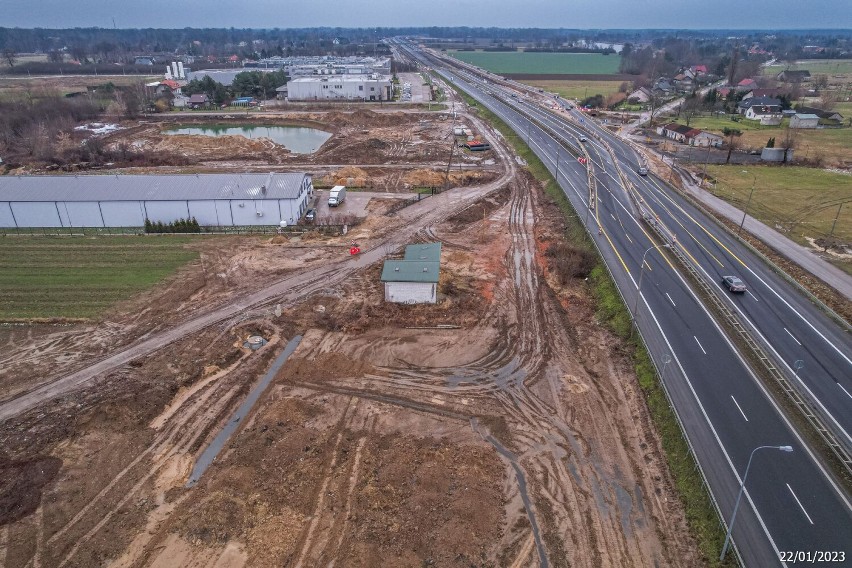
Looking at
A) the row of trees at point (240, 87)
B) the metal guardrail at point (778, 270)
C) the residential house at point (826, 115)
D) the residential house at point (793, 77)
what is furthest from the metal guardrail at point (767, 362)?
the residential house at point (793, 77)

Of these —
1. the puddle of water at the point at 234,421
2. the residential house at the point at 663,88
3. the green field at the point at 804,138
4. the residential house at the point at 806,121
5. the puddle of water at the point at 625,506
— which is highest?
the residential house at the point at 663,88

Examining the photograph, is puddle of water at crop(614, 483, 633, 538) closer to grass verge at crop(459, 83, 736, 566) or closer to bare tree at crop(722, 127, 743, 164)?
grass verge at crop(459, 83, 736, 566)

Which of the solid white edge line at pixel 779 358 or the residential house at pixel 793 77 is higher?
the residential house at pixel 793 77

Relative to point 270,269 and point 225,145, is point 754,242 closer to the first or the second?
point 270,269

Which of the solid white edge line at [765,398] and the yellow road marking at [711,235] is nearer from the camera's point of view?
the solid white edge line at [765,398]

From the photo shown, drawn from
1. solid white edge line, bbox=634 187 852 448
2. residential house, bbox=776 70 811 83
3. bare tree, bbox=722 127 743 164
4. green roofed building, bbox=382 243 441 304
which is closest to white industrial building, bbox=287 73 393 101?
bare tree, bbox=722 127 743 164

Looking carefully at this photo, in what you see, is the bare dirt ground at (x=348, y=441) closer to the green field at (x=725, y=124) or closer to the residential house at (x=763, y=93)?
the green field at (x=725, y=124)
